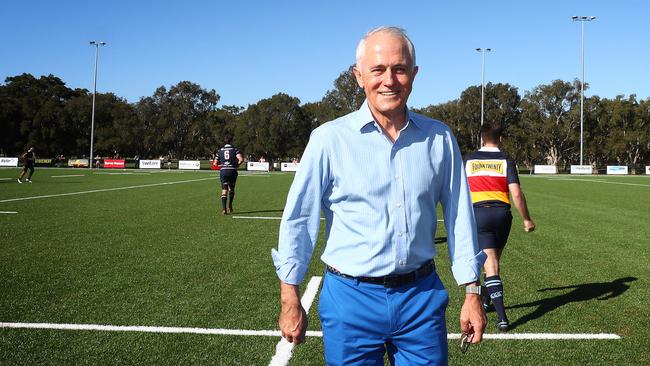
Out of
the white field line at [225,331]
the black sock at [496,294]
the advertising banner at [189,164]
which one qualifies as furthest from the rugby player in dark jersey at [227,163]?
the advertising banner at [189,164]

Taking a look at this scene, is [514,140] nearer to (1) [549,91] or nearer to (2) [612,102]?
(1) [549,91]

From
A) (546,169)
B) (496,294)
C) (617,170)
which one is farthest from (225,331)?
(617,170)

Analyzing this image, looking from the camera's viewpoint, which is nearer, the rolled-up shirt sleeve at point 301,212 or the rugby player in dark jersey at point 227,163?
the rolled-up shirt sleeve at point 301,212

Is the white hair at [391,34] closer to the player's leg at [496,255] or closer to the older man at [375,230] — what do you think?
the older man at [375,230]

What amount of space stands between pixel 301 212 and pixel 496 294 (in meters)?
3.49

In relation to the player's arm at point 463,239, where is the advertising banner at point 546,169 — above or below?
above

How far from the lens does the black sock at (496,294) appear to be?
5.06 m

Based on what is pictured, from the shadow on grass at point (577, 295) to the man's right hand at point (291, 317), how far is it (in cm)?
347

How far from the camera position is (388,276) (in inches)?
88.8

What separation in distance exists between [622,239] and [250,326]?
892cm

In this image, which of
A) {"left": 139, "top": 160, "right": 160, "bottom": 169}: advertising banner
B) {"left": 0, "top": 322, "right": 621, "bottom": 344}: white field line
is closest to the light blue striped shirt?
{"left": 0, "top": 322, "right": 621, "bottom": 344}: white field line

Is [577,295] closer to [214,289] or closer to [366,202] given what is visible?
[214,289]

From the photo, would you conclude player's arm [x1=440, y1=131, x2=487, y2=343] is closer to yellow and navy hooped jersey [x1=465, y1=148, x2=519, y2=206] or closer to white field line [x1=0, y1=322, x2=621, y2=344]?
white field line [x1=0, y1=322, x2=621, y2=344]

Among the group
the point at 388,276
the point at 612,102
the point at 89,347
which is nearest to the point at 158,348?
the point at 89,347
